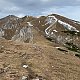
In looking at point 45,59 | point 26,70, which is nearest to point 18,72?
point 26,70

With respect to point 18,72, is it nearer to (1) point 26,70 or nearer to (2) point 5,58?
(1) point 26,70

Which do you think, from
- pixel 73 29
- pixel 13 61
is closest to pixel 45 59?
pixel 13 61

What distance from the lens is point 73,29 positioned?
157750 millimetres

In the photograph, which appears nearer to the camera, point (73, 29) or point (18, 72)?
point (18, 72)

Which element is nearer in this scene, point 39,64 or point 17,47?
point 39,64

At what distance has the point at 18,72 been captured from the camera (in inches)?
1221

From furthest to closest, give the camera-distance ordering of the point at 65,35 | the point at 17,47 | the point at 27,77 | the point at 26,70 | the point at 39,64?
1. the point at 65,35
2. the point at 17,47
3. the point at 39,64
4. the point at 26,70
5. the point at 27,77

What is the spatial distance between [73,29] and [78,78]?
12703 centimetres

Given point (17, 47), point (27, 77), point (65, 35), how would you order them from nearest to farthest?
point (27, 77) < point (17, 47) < point (65, 35)

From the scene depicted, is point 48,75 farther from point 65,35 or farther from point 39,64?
point 65,35

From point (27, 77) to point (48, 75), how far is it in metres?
2.92

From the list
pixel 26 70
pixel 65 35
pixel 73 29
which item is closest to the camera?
pixel 26 70

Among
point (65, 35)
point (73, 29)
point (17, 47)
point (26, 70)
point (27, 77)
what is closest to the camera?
point (27, 77)

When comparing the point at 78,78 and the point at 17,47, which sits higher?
the point at 17,47
